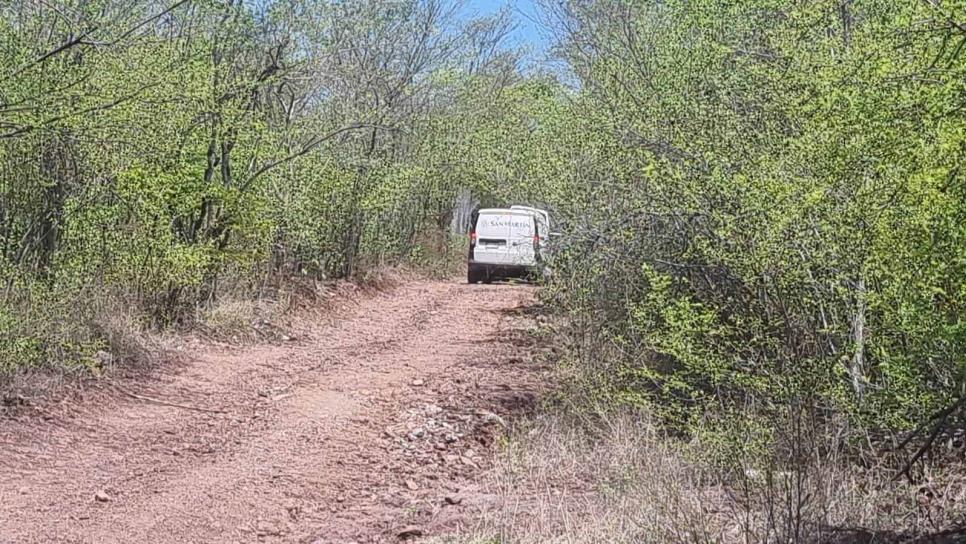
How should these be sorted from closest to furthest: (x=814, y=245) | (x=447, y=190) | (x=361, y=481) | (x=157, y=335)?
(x=814, y=245), (x=361, y=481), (x=157, y=335), (x=447, y=190)

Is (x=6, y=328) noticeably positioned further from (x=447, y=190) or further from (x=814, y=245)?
(x=447, y=190)

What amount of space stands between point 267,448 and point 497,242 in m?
13.4

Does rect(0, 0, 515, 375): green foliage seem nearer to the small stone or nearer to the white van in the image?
the white van

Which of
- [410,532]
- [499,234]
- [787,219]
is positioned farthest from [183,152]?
[499,234]

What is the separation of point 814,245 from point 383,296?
13.1 metres

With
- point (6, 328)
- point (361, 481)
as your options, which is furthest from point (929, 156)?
point (6, 328)

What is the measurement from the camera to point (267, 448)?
715 cm

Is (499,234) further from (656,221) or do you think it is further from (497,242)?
(656,221)

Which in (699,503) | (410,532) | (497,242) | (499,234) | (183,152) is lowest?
(410,532)

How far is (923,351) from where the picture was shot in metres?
5.16

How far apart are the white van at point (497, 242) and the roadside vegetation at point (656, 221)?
3.41 metres

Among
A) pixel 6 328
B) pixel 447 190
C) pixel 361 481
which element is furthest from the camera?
pixel 447 190

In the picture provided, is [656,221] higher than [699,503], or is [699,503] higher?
[656,221]

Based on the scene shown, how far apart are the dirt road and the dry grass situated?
1.72ft
